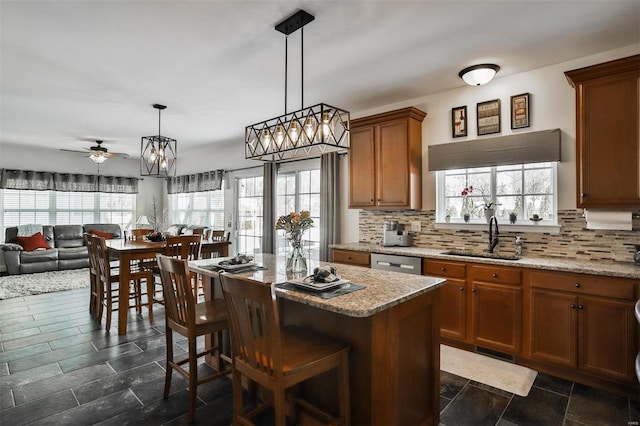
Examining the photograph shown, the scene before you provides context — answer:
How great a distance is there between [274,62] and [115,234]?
697 centimetres

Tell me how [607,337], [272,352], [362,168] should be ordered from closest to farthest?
[272,352], [607,337], [362,168]

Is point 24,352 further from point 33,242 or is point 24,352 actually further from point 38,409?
point 33,242

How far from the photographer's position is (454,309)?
3316 mm

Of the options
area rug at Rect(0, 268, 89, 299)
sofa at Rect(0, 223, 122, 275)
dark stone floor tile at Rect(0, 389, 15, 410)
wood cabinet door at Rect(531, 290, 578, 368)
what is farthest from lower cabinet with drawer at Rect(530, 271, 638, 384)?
sofa at Rect(0, 223, 122, 275)

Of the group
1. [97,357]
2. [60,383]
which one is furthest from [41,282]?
[60,383]

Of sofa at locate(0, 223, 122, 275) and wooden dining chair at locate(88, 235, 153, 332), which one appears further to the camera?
sofa at locate(0, 223, 122, 275)

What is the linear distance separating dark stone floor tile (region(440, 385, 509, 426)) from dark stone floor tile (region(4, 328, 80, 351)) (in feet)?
12.0

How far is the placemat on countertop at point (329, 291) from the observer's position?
184 cm

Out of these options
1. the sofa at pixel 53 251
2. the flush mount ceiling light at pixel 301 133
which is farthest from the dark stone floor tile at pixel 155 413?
the sofa at pixel 53 251

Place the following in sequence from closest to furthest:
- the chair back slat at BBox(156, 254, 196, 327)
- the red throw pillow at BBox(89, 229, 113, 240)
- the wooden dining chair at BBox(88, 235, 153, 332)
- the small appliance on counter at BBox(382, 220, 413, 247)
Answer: the chair back slat at BBox(156, 254, 196, 327) < the wooden dining chair at BBox(88, 235, 153, 332) < the small appliance on counter at BBox(382, 220, 413, 247) < the red throw pillow at BBox(89, 229, 113, 240)

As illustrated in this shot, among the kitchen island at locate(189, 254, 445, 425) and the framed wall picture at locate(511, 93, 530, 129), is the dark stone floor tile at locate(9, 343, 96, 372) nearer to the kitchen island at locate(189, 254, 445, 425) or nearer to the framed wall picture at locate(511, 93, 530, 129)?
the kitchen island at locate(189, 254, 445, 425)

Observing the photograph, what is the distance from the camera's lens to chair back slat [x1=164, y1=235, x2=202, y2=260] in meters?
3.90

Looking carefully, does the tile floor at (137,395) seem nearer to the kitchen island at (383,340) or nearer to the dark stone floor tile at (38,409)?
the dark stone floor tile at (38,409)

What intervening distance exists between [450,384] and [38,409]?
9.30 ft
